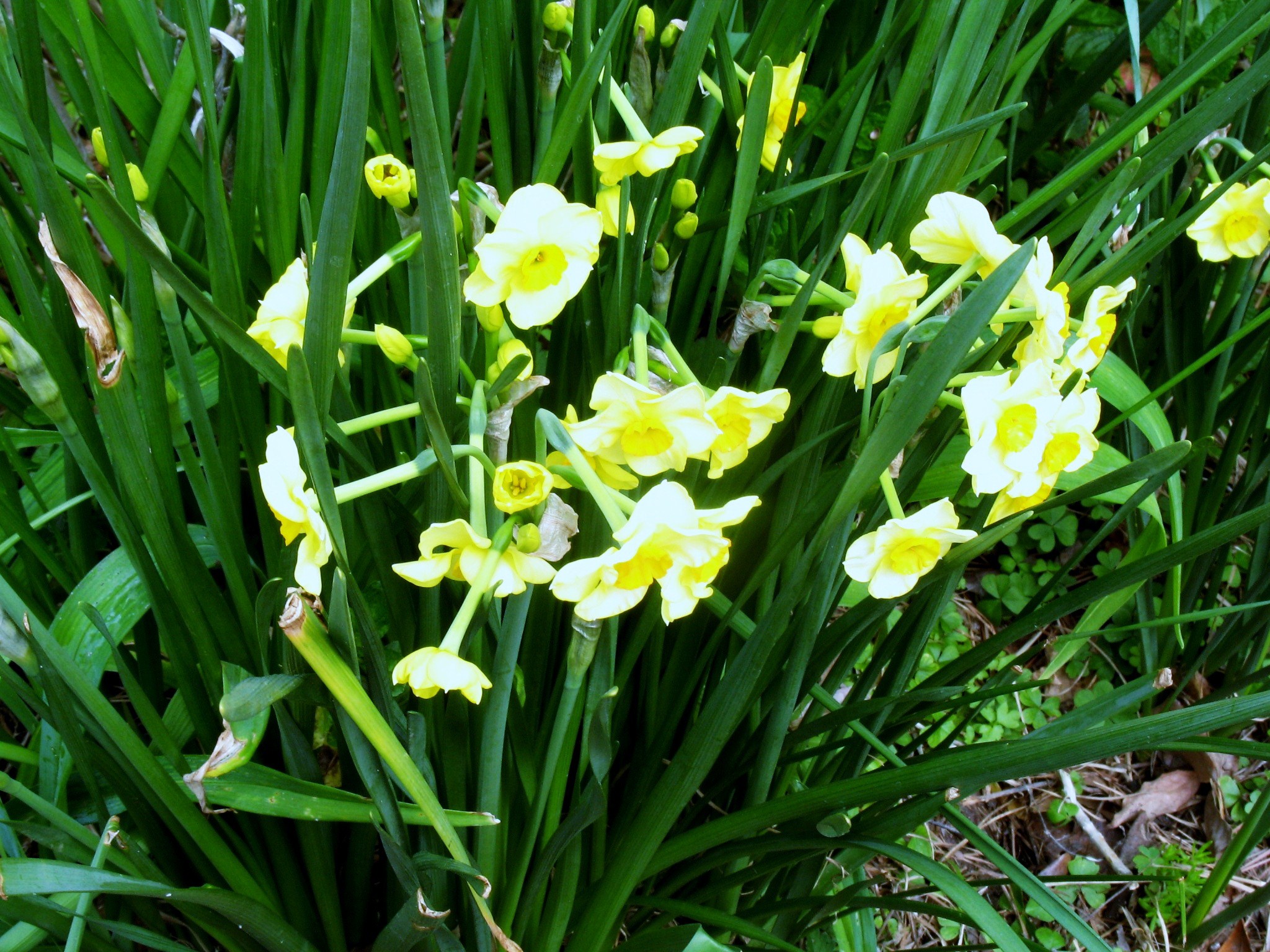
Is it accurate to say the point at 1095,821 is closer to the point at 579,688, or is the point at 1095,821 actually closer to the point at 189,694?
the point at 579,688

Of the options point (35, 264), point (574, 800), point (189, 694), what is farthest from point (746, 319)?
point (35, 264)

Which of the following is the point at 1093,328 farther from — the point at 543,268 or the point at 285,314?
the point at 285,314

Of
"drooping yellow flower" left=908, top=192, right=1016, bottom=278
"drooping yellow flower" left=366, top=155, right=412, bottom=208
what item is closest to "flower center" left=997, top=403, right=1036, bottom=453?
"drooping yellow flower" left=908, top=192, right=1016, bottom=278

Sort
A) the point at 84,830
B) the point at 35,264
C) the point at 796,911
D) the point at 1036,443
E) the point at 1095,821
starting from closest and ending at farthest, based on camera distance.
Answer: the point at 1036,443, the point at 84,830, the point at 796,911, the point at 35,264, the point at 1095,821

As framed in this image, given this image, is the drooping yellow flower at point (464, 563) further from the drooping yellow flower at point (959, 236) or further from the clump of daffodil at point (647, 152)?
the drooping yellow flower at point (959, 236)

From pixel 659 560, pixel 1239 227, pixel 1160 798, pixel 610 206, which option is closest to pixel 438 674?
pixel 659 560

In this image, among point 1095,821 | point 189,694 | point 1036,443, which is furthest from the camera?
point 1095,821
